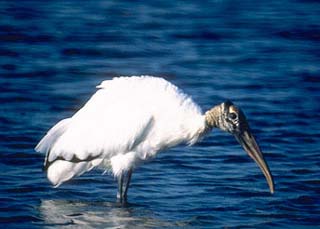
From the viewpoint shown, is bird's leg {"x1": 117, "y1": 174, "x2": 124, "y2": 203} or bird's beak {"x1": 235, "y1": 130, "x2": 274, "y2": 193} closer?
bird's beak {"x1": 235, "y1": 130, "x2": 274, "y2": 193}

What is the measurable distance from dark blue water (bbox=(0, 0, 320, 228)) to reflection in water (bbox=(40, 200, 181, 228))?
2cm

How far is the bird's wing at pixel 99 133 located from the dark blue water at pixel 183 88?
0.42 metres

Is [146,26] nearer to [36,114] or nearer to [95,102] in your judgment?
[36,114]

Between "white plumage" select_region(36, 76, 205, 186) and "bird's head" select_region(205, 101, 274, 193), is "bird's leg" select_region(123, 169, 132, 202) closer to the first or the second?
"white plumage" select_region(36, 76, 205, 186)

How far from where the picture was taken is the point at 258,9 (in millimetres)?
21828

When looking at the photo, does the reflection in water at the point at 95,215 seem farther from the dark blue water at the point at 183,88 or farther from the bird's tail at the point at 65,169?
the bird's tail at the point at 65,169

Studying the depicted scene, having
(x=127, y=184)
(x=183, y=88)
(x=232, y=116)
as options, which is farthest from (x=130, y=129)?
(x=183, y=88)

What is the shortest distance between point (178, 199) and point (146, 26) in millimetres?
8615

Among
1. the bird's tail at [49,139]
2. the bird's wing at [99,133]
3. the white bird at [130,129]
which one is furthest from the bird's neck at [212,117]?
the bird's tail at [49,139]

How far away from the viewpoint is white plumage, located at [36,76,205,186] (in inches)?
452

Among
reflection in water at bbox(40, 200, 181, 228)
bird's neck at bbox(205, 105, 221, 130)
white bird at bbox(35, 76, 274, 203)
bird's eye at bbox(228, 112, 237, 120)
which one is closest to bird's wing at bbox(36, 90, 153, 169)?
white bird at bbox(35, 76, 274, 203)

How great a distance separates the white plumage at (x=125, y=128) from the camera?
1148 centimetres

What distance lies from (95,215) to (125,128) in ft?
2.53

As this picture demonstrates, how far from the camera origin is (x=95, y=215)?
11.3 metres
